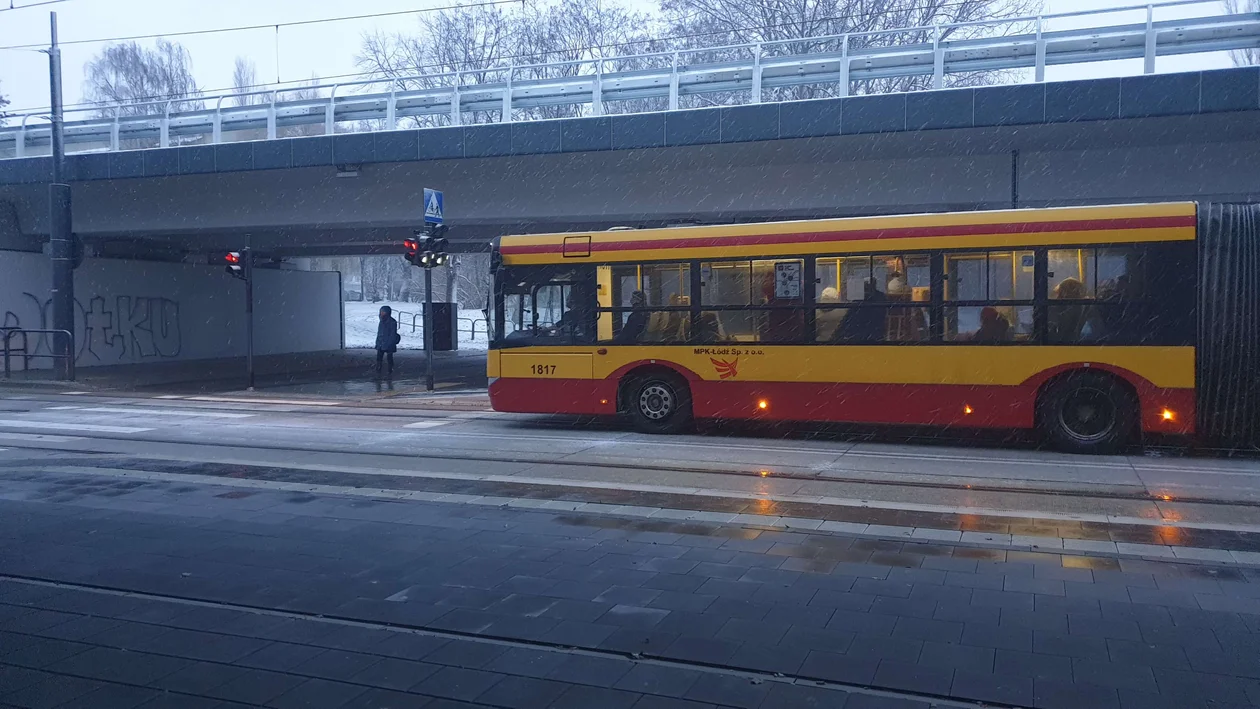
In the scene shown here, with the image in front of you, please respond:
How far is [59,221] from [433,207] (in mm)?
9979

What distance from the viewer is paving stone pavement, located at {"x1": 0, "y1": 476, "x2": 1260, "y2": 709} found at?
4.47 m

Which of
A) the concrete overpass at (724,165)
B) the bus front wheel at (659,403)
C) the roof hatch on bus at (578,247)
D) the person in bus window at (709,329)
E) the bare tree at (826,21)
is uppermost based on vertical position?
the bare tree at (826,21)

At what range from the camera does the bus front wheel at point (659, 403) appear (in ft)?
44.9

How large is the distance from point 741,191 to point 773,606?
1565 centimetres

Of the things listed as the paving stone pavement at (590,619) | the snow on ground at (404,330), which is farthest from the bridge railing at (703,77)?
the snow on ground at (404,330)

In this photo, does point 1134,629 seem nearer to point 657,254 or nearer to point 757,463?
point 757,463

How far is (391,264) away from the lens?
81.7 metres

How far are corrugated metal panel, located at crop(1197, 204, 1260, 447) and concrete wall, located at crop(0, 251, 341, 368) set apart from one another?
90.5 ft

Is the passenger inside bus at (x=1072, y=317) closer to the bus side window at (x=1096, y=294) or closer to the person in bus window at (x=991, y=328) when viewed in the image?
the bus side window at (x=1096, y=294)

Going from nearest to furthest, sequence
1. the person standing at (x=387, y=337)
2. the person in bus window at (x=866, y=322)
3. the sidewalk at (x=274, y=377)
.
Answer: the person in bus window at (x=866, y=322), the sidewalk at (x=274, y=377), the person standing at (x=387, y=337)

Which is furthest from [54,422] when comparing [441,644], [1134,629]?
[1134,629]

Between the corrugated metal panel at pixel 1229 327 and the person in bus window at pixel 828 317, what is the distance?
407 cm

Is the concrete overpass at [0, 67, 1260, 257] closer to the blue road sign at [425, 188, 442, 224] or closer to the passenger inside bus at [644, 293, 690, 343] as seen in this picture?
the blue road sign at [425, 188, 442, 224]

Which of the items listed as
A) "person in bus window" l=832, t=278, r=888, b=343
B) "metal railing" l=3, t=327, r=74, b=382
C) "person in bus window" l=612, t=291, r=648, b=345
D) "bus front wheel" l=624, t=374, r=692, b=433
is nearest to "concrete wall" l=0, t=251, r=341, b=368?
"metal railing" l=3, t=327, r=74, b=382
